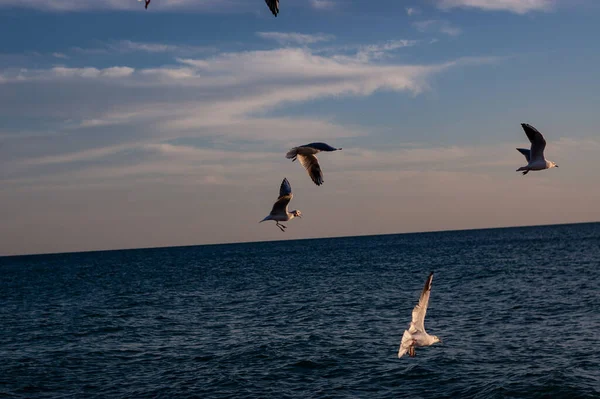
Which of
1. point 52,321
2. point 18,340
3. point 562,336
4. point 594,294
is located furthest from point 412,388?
point 52,321

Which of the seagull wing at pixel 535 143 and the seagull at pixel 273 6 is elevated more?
the seagull at pixel 273 6

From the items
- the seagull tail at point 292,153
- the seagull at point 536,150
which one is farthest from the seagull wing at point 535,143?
the seagull tail at point 292,153

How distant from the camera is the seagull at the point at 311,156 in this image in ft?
40.0

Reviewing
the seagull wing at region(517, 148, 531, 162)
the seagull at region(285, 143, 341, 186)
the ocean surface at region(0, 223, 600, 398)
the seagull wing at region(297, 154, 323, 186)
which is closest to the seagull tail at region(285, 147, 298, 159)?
the seagull at region(285, 143, 341, 186)

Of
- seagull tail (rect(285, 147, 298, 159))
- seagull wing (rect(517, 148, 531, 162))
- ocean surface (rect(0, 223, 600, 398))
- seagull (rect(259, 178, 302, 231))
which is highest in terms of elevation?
seagull wing (rect(517, 148, 531, 162))

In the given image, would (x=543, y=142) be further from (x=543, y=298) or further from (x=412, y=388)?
(x=543, y=298)

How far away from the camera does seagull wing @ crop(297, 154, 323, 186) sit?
1341 centimetres

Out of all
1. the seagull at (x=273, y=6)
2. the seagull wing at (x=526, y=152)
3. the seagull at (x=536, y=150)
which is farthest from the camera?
the seagull wing at (x=526, y=152)

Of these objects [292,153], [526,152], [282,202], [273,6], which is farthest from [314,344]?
[273,6]

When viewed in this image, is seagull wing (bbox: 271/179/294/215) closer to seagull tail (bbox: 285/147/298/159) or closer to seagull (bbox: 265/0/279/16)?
seagull tail (bbox: 285/147/298/159)

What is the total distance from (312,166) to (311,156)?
0.22 m

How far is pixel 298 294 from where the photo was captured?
6300 centimetres

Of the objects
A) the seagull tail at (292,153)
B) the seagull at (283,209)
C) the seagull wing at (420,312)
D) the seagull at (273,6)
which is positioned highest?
the seagull at (273,6)

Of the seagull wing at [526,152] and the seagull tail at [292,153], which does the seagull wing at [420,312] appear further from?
the seagull wing at [526,152]
